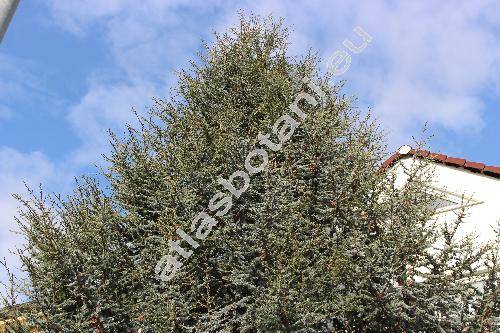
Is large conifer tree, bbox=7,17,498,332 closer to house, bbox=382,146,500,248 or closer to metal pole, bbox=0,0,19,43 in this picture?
house, bbox=382,146,500,248

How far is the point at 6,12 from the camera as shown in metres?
4.17

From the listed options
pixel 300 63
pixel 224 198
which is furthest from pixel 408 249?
pixel 300 63

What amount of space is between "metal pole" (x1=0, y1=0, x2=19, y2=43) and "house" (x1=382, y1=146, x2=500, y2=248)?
493 inches

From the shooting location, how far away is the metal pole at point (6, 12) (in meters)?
4.15

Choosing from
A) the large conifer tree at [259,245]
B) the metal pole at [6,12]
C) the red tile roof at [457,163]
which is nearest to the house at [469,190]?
→ the red tile roof at [457,163]

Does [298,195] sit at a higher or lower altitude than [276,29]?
lower

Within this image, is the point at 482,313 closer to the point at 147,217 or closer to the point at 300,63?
the point at 147,217

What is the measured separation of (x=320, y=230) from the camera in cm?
1210

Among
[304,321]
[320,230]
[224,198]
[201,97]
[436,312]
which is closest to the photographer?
[304,321]

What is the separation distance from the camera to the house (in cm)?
1538

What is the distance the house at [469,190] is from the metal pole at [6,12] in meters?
12.5

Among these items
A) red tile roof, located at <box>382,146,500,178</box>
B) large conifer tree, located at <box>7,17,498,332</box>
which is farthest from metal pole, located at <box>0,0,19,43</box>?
red tile roof, located at <box>382,146,500,178</box>

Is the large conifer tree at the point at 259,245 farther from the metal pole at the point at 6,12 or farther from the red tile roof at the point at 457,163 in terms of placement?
the metal pole at the point at 6,12

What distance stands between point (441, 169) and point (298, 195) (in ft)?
21.2
